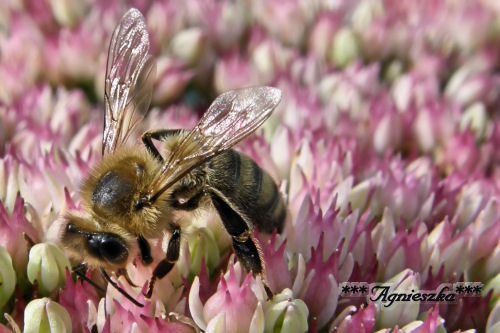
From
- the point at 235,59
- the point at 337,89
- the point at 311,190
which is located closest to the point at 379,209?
the point at 311,190

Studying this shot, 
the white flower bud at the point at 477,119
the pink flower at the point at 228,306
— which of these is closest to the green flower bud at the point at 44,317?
the pink flower at the point at 228,306

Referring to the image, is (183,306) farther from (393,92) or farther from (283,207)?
(393,92)

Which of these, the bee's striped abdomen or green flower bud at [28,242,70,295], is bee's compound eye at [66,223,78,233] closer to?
green flower bud at [28,242,70,295]

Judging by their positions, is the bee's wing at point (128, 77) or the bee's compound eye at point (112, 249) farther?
the bee's wing at point (128, 77)

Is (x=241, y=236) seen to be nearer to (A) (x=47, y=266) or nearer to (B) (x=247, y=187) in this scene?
(B) (x=247, y=187)

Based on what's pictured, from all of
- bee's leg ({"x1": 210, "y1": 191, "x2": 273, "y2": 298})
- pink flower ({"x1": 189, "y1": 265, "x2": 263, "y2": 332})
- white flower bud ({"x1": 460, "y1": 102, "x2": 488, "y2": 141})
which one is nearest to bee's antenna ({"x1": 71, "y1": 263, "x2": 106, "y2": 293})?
pink flower ({"x1": 189, "y1": 265, "x2": 263, "y2": 332})

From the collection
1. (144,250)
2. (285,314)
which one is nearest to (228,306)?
(285,314)

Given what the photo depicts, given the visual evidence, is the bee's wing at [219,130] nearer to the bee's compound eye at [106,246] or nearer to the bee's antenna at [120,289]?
the bee's compound eye at [106,246]

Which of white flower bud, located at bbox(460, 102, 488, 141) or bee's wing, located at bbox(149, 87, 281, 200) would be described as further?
white flower bud, located at bbox(460, 102, 488, 141)
